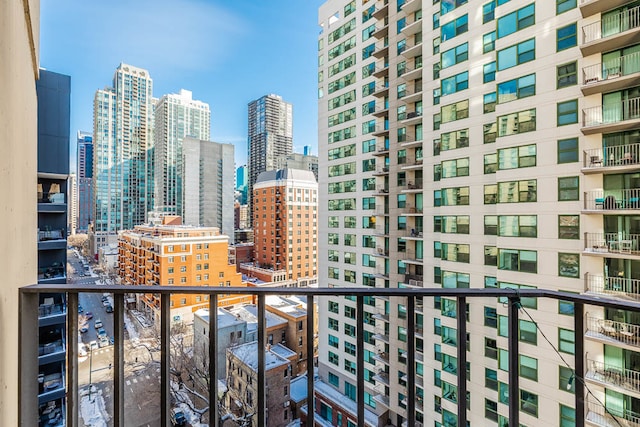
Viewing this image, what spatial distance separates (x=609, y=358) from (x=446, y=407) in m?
4.33

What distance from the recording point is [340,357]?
42.0ft

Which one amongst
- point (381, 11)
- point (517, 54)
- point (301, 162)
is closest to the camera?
point (517, 54)

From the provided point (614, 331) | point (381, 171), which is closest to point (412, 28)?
point (381, 171)

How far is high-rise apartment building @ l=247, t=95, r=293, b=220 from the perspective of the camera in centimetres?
4244

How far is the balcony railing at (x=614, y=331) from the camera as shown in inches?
222

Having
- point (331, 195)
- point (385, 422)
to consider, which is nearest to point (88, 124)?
point (331, 195)

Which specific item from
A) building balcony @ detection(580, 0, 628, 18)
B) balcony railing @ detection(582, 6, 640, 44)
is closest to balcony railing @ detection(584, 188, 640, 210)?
balcony railing @ detection(582, 6, 640, 44)

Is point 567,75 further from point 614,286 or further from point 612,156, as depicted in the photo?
point 614,286

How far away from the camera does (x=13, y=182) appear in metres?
0.79

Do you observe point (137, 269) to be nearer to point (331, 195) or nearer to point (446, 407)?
point (331, 195)

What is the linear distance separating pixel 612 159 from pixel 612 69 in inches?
74.7

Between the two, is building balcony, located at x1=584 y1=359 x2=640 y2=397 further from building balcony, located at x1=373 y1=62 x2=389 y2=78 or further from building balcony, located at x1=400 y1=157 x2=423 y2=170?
building balcony, located at x1=373 y1=62 x2=389 y2=78

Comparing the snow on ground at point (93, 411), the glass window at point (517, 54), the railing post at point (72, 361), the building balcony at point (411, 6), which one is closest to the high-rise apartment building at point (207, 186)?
the building balcony at point (411, 6)

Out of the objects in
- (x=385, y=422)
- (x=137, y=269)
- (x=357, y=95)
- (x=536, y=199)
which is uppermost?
(x=357, y=95)
